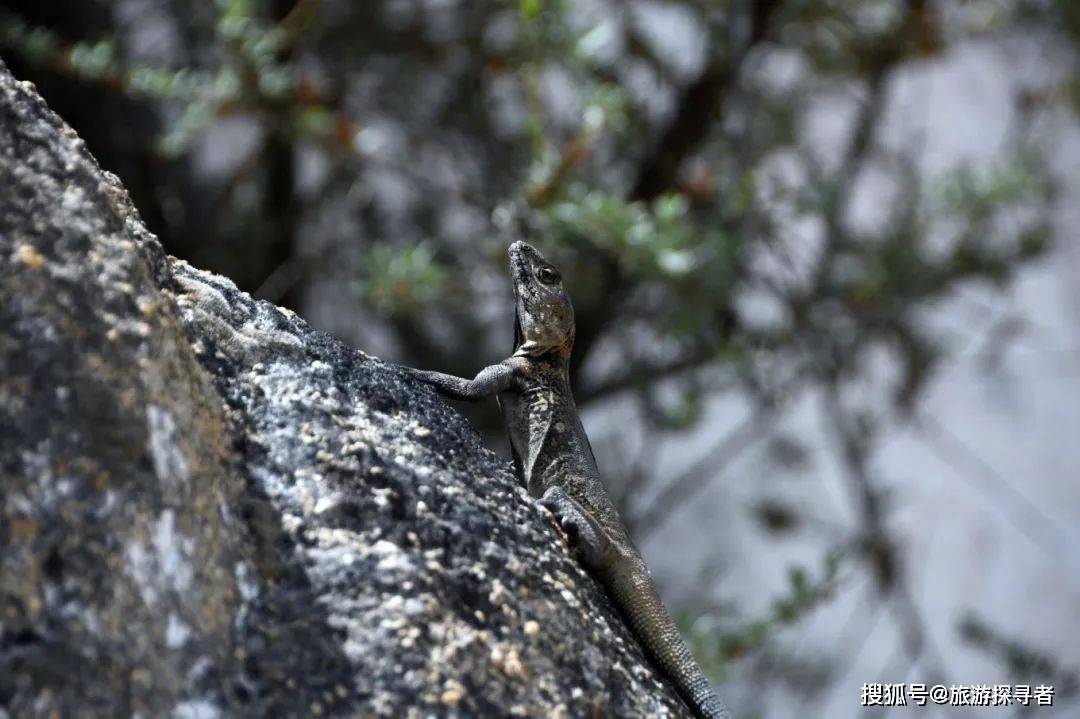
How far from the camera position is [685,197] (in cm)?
493

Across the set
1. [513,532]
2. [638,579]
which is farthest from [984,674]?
[513,532]

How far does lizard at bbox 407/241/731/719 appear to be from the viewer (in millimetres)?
2266

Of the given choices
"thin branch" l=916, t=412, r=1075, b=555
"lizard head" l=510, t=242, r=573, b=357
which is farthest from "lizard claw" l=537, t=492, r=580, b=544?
"thin branch" l=916, t=412, r=1075, b=555

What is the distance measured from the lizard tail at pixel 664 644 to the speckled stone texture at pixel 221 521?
0.66 ft

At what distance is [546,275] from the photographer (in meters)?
3.15

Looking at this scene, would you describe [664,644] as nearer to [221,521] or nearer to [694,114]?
[221,521]

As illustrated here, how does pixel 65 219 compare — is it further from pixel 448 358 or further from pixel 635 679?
pixel 448 358

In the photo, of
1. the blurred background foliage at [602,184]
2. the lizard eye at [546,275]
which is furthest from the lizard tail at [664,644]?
the blurred background foliage at [602,184]

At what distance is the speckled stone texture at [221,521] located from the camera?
1439mm

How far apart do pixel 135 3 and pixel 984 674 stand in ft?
19.1

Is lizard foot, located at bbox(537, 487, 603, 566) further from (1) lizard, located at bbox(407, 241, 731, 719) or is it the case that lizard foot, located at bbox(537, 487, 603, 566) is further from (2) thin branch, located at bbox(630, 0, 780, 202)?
(2) thin branch, located at bbox(630, 0, 780, 202)

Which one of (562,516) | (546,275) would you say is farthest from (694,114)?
(562,516)

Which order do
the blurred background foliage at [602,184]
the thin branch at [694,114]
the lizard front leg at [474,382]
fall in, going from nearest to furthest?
the lizard front leg at [474,382] < the blurred background foliage at [602,184] < the thin branch at [694,114]

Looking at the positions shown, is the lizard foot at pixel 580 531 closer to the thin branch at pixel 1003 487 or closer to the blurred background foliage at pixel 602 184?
the blurred background foliage at pixel 602 184
